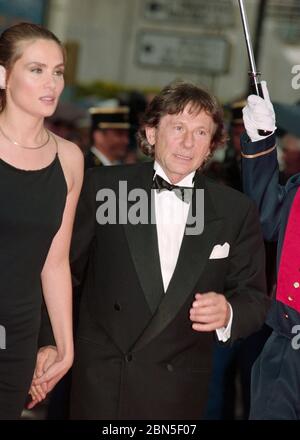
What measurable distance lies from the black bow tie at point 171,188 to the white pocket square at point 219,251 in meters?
0.24

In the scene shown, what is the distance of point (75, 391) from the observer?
449 centimetres

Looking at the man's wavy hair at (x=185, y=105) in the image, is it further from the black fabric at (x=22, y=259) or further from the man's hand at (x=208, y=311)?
the man's hand at (x=208, y=311)

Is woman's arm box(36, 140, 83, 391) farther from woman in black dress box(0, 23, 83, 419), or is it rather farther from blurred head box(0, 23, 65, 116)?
blurred head box(0, 23, 65, 116)

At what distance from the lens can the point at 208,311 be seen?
4.14 metres

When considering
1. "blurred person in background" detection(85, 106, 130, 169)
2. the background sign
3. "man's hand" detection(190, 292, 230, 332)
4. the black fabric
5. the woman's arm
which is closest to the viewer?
the black fabric

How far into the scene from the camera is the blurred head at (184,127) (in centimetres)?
441

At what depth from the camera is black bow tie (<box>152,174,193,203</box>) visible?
447 cm

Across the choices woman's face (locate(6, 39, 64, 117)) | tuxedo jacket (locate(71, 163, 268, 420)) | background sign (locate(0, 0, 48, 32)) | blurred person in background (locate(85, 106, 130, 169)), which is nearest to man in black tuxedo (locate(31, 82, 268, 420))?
tuxedo jacket (locate(71, 163, 268, 420))

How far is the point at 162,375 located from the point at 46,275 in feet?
2.19

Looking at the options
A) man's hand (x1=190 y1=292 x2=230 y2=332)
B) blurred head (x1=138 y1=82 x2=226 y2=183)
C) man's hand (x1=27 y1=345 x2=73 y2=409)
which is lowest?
man's hand (x1=27 y1=345 x2=73 y2=409)

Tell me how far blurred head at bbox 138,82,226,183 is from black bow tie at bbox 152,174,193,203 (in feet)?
0.17

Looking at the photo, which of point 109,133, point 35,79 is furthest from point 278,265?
point 109,133

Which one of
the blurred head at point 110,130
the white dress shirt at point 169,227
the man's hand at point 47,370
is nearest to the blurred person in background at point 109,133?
the blurred head at point 110,130

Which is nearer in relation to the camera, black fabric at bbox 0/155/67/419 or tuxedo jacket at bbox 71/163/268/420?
black fabric at bbox 0/155/67/419
